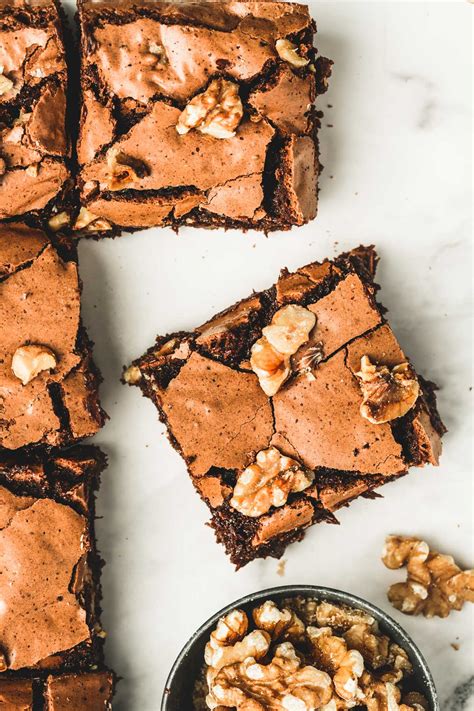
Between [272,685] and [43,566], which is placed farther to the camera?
[43,566]


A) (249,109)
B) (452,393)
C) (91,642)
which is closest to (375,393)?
(452,393)

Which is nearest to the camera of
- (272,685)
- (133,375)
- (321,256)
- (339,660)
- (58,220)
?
(272,685)

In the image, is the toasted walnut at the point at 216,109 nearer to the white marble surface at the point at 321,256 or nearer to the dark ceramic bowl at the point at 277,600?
the white marble surface at the point at 321,256

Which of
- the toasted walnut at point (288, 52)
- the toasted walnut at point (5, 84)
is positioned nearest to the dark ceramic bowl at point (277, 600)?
the toasted walnut at point (288, 52)

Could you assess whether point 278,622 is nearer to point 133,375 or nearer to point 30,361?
point 133,375

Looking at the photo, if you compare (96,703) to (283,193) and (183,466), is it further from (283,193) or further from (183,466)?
(283,193)

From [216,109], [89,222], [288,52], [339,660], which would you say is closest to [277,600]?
[339,660]
